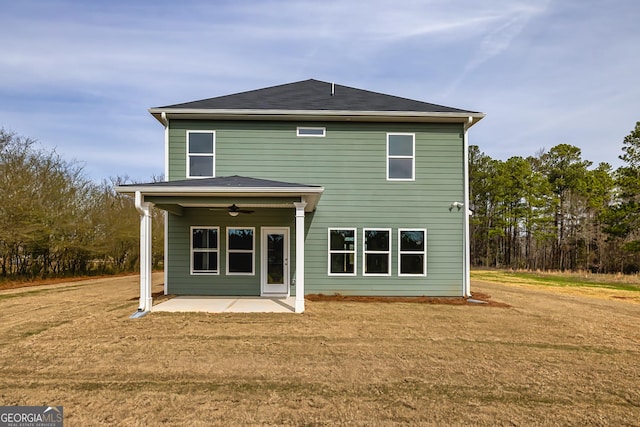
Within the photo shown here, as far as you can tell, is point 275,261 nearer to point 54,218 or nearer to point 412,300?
point 412,300

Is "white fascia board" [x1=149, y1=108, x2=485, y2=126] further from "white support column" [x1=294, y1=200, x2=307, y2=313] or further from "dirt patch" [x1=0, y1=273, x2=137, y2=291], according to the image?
"dirt patch" [x1=0, y1=273, x2=137, y2=291]


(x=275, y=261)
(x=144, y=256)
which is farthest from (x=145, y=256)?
(x=275, y=261)

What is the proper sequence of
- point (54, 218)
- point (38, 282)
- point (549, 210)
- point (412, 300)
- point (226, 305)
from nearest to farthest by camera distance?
point (226, 305)
point (412, 300)
point (38, 282)
point (54, 218)
point (549, 210)

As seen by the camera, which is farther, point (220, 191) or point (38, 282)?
point (38, 282)

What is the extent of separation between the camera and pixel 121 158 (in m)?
26.5

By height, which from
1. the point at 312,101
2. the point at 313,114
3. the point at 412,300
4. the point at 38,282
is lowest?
the point at 38,282

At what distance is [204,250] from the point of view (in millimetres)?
10305

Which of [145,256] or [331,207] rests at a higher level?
[331,207]

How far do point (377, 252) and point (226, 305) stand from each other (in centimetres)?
440

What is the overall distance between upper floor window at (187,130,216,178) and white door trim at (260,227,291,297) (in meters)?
2.39

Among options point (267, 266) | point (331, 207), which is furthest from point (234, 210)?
point (331, 207)

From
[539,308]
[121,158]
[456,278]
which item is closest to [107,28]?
[456,278]

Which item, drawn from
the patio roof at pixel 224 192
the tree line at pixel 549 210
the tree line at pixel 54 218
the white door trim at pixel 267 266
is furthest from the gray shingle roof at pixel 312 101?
the tree line at pixel 549 210

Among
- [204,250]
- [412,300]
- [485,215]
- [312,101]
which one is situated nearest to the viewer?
[412,300]
